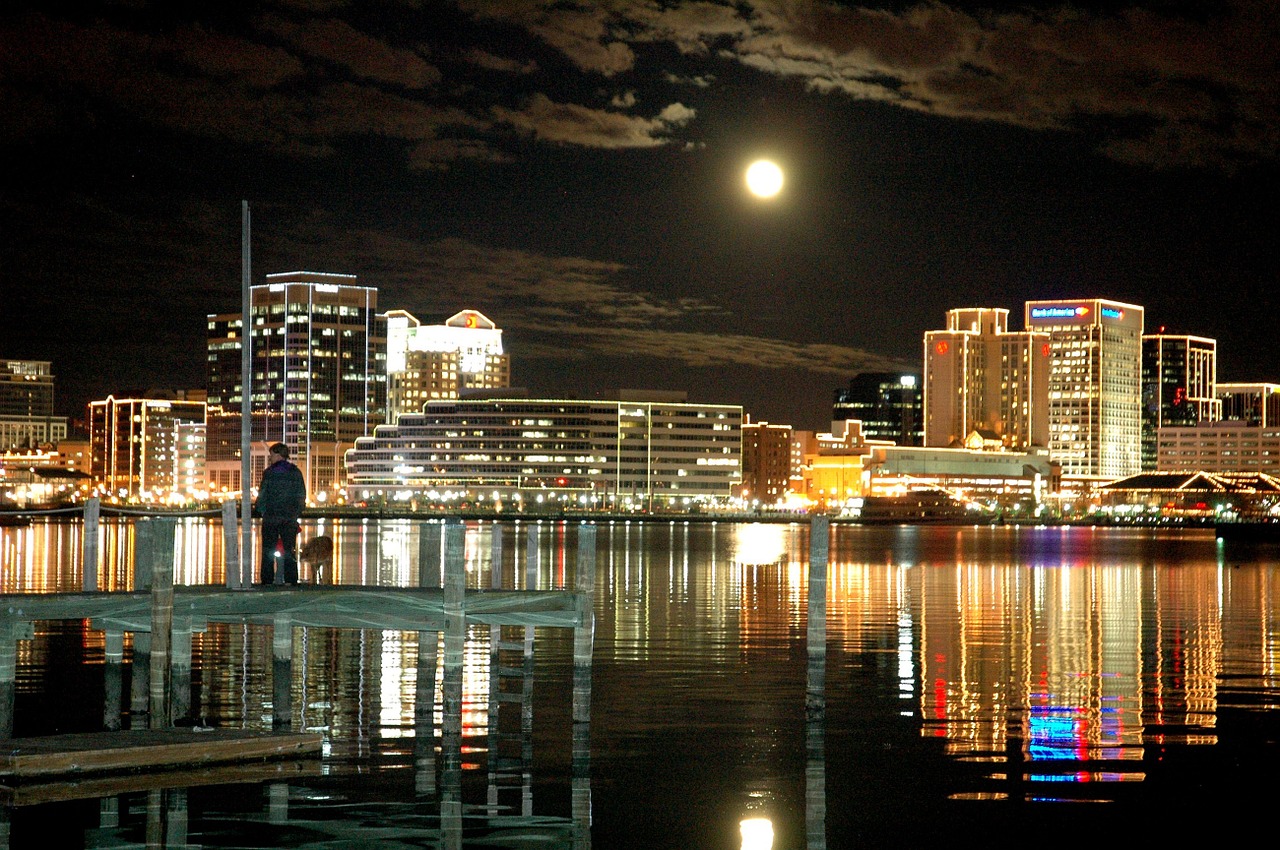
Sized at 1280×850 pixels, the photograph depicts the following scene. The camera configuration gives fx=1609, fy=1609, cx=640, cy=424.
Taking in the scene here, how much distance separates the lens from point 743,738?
92.6 feet

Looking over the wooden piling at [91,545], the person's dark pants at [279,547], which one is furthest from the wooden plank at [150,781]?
the wooden piling at [91,545]

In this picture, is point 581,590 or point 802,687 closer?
point 581,590

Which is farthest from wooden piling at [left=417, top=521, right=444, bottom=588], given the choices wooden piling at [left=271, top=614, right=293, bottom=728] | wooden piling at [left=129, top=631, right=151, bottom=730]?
wooden piling at [left=129, top=631, right=151, bottom=730]

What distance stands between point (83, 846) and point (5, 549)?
98836mm

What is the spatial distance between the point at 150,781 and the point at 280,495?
19.3 ft

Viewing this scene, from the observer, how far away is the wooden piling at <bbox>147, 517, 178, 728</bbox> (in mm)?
24047

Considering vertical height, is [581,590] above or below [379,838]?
above

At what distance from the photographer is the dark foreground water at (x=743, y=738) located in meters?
21.0

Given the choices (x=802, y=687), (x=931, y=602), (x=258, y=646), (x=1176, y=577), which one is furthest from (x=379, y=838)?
(x=1176, y=577)

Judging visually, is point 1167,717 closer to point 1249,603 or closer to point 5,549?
point 1249,603

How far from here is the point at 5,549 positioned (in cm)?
11112

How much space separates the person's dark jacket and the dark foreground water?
3.95m

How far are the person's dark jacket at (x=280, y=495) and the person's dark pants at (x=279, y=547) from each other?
5.6 inches

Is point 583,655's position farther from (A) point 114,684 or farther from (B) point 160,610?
(A) point 114,684
